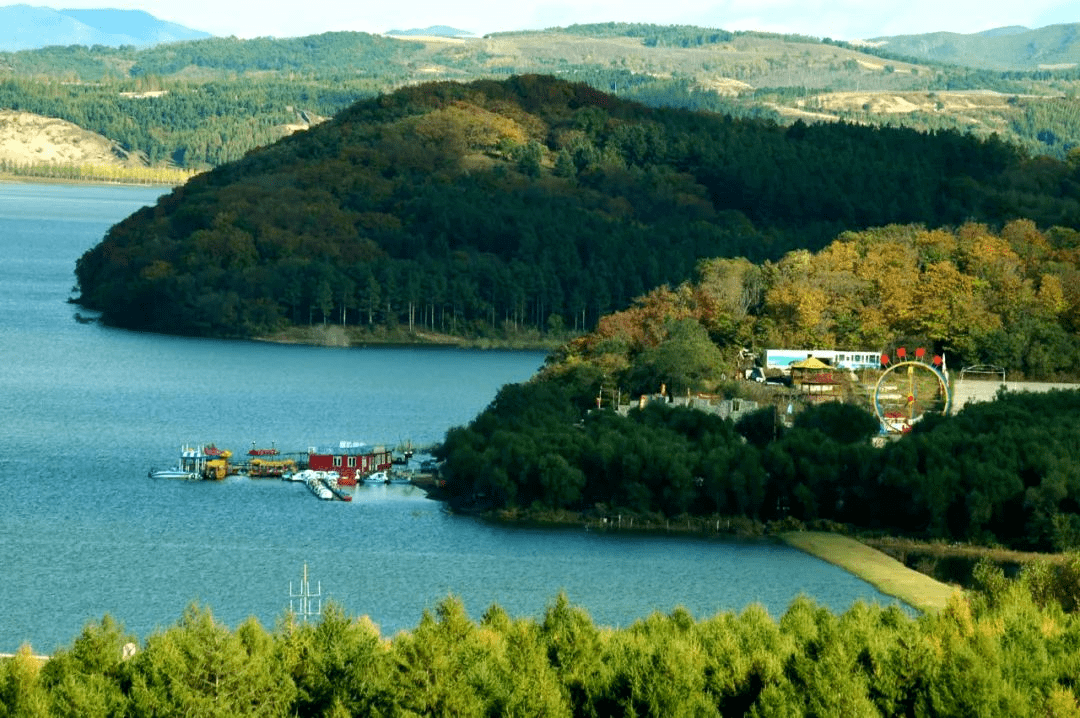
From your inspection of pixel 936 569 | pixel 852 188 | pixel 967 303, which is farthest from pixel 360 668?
pixel 852 188

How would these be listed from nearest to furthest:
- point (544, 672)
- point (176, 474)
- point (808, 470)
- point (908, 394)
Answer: point (544, 672)
point (808, 470)
point (176, 474)
point (908, 394)

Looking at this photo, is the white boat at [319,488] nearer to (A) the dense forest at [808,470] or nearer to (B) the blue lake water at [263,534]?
(B) the blue lake water at [263,534]

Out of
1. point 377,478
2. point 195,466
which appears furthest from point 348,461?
point 195,466

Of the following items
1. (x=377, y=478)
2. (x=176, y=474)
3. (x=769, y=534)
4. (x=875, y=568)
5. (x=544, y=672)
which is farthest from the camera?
(x=377, y=478)

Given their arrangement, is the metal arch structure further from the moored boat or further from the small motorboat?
the moored boat

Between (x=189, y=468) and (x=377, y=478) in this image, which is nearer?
(x=377, y=478)

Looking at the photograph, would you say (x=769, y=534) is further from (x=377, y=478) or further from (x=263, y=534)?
(x=377, y=478)

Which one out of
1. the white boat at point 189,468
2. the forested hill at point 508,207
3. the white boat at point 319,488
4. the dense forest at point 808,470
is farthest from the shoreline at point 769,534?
the forested hill at point 508,207

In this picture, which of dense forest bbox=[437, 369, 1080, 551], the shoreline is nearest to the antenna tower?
the shoreline
